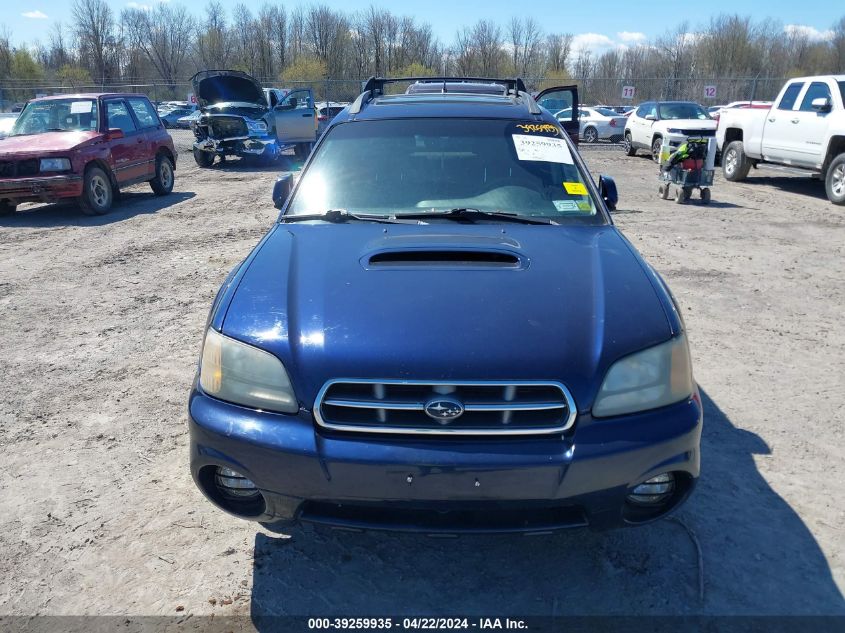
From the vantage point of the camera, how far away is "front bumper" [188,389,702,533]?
6.97 feet

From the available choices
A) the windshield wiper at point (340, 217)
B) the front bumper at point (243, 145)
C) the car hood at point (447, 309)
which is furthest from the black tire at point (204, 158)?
the car hood at point (447, 309)

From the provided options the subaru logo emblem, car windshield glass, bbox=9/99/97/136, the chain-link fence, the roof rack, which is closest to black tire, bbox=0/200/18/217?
car windshield glass, bbox=9/99/97/136

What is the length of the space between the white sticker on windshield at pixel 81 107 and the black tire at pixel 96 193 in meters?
1.18

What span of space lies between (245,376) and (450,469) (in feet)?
2.56

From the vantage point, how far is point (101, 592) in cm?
256

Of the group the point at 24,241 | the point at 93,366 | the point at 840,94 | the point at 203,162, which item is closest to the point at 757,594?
the point at 93,366

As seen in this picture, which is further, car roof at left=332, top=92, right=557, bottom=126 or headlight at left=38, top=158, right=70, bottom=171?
headlight at left=38, top=158, right=70, bottom=171

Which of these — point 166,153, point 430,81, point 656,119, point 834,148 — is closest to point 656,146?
point 656,119

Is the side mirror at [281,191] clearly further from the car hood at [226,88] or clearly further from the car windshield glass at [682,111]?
the car windshield glass at [682,111]

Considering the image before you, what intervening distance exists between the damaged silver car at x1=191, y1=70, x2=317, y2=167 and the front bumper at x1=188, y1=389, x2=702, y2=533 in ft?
52.0

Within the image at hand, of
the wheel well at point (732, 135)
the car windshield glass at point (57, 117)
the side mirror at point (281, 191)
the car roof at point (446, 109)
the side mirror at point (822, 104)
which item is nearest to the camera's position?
the car roof at point (446, 109)

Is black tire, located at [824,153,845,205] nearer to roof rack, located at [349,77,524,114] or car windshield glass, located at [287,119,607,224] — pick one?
roof rack, located at [349,77,524,114]

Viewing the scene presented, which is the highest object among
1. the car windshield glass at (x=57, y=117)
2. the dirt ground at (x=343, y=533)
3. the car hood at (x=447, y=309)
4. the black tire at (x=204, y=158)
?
the car windshield glass at (x=57, y=117)

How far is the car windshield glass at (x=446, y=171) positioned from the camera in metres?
3.45
